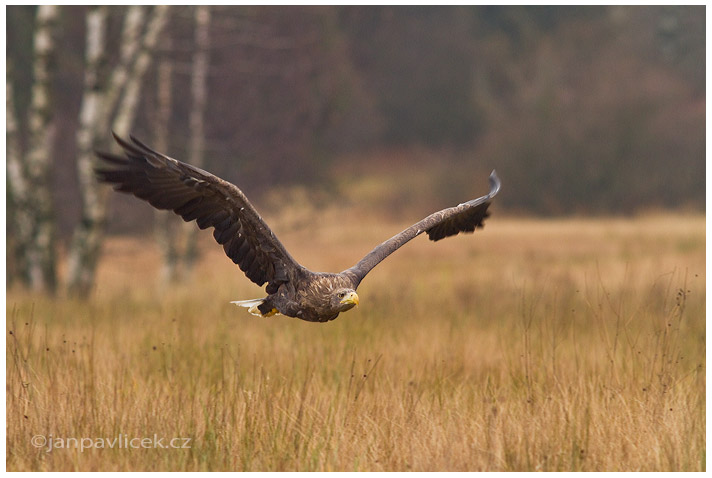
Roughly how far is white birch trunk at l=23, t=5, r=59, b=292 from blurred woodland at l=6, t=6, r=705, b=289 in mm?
22

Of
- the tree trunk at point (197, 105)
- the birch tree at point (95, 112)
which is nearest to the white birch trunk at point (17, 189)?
the birch tree at point (95, 112)

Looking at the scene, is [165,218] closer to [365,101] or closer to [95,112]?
A: [95,112]

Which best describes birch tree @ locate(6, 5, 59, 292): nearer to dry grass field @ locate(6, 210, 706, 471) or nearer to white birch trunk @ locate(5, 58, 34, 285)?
white birch trunk @ locate(5, 58, 34, 285)

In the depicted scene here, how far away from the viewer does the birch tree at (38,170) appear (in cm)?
835

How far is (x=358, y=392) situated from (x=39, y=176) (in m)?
5.28

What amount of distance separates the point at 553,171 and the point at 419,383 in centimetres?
1818

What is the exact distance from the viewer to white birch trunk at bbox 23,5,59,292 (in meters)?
8.28

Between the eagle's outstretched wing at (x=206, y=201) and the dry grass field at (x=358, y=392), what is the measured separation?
620 millimetres

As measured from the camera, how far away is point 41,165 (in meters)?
8.53

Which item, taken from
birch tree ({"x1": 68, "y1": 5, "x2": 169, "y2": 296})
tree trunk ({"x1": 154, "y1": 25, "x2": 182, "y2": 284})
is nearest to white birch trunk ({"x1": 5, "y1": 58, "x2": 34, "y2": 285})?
birch tree ({"x1": 68, "y1": 5, "x2": 169, "y2": 296})

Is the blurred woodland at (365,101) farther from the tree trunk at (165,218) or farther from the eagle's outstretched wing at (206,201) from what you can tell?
the eagle's outstretched wing at (206,201)

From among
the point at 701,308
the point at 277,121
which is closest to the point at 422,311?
the point at 701,308
